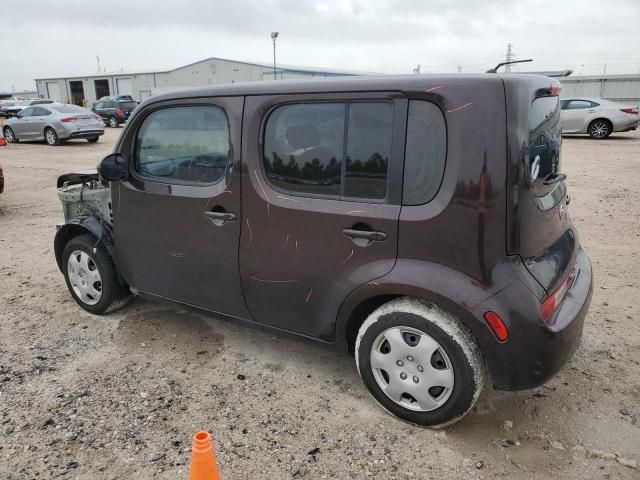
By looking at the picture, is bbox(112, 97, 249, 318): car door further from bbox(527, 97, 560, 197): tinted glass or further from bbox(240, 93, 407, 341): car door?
bbox(527, 97, 560, 197): tinted glass

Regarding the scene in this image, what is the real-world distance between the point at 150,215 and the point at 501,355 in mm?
2372

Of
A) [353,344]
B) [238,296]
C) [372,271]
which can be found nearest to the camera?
[372,271]

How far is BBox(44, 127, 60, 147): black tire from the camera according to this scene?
17.0m

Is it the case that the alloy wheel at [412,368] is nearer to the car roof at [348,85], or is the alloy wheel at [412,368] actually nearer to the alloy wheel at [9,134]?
the car roof at [348,85]

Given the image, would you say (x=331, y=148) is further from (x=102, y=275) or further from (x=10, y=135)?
(x=10, y=135)

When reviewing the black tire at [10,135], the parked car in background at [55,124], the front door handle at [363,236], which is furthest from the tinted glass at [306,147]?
the black tire at [10,135]

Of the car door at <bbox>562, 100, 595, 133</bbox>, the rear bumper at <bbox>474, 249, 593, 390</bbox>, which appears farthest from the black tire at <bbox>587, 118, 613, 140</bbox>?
the rear bumper at <bbox>474, 249, 593, 390</bbox>

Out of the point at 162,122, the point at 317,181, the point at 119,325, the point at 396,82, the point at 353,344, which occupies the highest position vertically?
the point at 396,82

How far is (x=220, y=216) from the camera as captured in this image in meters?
2.99

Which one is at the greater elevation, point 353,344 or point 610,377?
point 353,344

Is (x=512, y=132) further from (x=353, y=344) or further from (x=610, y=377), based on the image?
(x=610, y=377)

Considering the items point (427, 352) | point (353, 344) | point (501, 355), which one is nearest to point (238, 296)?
point (353, 344)

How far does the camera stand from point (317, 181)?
8.84 ft

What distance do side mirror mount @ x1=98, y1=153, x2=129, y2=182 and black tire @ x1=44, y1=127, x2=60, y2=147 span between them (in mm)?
15809
